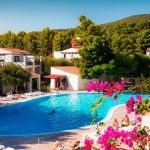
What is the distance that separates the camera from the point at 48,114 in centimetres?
2725

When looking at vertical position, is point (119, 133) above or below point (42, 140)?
above

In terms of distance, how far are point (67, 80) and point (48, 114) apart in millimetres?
15799

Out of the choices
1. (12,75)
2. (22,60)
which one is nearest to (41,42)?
(22,60)

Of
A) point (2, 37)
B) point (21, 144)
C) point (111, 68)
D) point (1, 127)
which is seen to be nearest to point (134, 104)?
point (21, 144)

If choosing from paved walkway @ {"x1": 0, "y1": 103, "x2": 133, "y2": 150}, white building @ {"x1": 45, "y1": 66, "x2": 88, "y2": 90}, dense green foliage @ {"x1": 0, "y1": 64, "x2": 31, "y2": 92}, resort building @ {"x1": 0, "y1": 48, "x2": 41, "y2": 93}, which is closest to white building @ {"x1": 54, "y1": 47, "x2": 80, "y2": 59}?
white building @ {"x1": 45, "y1": 66, "x2": 88, "y2": 90}

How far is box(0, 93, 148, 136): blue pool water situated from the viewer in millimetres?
→ 22016

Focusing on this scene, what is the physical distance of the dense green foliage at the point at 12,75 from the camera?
3491 centimetres

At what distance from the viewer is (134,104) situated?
560cm

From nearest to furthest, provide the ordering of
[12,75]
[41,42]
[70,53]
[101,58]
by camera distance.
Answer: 1. [12,75]
2. [101,58]
3. [70,53]
4. [41,42]

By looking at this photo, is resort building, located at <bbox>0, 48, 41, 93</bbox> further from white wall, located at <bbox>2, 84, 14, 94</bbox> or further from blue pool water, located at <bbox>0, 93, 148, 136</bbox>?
blue pool water, located at <bbox>0, 93, 148, 136</bbox>

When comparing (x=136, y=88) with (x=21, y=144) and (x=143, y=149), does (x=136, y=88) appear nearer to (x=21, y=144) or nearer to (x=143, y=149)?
(x=143, y=149)

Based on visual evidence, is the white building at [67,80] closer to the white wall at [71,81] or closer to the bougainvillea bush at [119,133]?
the white wall at [71,81]

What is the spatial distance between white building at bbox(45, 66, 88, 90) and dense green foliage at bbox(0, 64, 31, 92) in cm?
626

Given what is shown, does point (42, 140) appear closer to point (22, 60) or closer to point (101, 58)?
point (101, 58)
